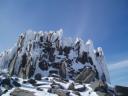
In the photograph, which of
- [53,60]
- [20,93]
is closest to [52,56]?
[53,60]

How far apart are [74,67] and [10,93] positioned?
6827 centimetres

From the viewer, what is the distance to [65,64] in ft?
486

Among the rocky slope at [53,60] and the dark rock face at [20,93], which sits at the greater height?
the rocky slope at [53,60]

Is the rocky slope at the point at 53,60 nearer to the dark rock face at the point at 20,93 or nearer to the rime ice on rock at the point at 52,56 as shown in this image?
the rime ice on rock at the point at 52,56

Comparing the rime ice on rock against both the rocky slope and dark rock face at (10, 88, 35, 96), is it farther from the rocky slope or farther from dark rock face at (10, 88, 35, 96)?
dark rock face at (10, 88, 35, 96)

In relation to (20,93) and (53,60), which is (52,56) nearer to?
(53,60)

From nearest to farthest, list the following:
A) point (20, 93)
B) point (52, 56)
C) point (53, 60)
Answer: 1. point (20, 93)
2. point (53, 60)
3. point (52, 56)

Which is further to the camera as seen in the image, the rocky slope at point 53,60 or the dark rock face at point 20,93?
the rocky slope at point 53,60

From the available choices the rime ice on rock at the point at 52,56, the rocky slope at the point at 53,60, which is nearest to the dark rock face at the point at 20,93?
the rocky slope at the point at 53,60

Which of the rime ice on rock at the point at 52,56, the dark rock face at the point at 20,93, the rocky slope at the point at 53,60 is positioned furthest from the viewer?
the rime ice on rock at the point at 52,56

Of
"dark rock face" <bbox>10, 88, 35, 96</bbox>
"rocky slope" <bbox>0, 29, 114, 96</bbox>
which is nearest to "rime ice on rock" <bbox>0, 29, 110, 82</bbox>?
"rocky slope" <bbox>0, 29, 114, 96</bbox>

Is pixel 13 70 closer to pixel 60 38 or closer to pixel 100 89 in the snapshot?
pixel 60 38

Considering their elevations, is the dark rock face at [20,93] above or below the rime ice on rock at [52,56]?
below

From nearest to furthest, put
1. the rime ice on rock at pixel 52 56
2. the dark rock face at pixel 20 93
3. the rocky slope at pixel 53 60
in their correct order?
the dark rock face at pixel 20 93
the rocky slope at pixel 53 60
the rime ice on rock at pixel 52 56
